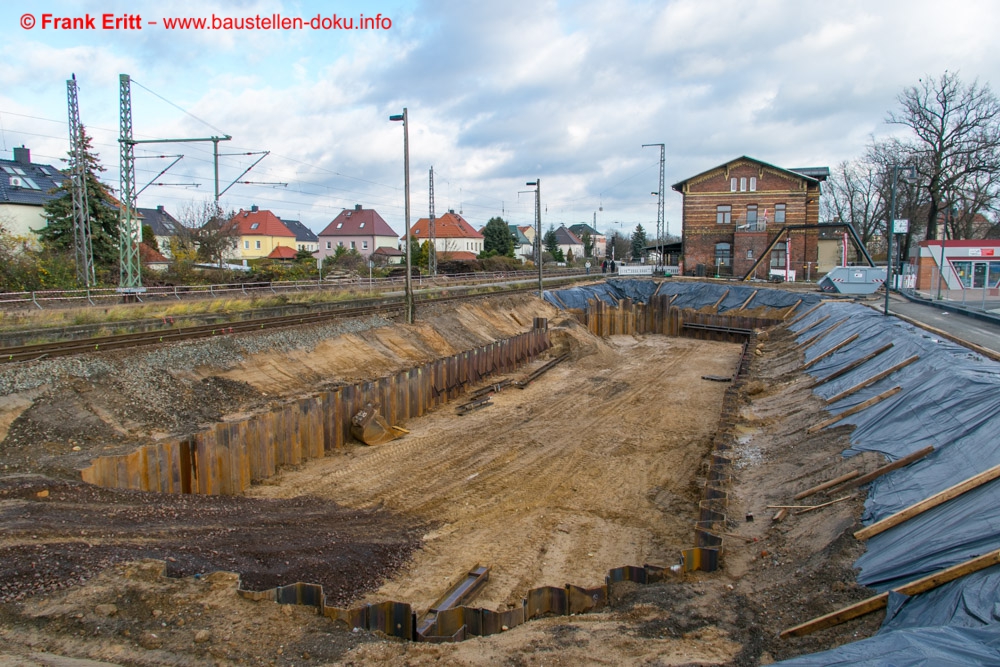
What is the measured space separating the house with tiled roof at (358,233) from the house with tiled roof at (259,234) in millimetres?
5626

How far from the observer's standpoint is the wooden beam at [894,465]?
9164 millimetres

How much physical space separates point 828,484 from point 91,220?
39.8 metres

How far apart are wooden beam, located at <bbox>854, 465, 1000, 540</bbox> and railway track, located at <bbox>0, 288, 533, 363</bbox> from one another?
16.3 metres

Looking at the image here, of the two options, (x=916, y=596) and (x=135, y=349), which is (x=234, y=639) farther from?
(x=135, y=349)

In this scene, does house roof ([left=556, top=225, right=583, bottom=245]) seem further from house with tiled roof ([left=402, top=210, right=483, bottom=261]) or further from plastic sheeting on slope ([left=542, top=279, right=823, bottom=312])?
plastic sheeting on slope ([left=542, top=279, right=823, bottom=312])

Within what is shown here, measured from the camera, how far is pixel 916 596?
5961 mm

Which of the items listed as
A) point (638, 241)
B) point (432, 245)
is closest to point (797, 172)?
point (432, 245)

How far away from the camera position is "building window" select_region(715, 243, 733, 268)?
55625mm

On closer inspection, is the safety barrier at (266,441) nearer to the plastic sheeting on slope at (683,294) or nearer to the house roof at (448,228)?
the plastic sheeting on slope at (683,294)

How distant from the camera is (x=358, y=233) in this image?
273 ft

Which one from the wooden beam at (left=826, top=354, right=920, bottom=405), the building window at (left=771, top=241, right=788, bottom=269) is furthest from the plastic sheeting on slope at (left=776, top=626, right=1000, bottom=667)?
the building window at (left=771, top=241, right=788, bottom=269)

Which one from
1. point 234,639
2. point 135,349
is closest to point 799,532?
point 234,639

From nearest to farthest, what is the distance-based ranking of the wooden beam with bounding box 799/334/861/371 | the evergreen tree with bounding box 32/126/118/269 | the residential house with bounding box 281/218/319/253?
the wooden beam with bounding box 799/334/861/371, the evergreen tree with bounding box 32/126/118/269, the residential house with bounding box 281/218/319/253

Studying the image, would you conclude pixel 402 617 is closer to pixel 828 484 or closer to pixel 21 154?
pixel 828 484
